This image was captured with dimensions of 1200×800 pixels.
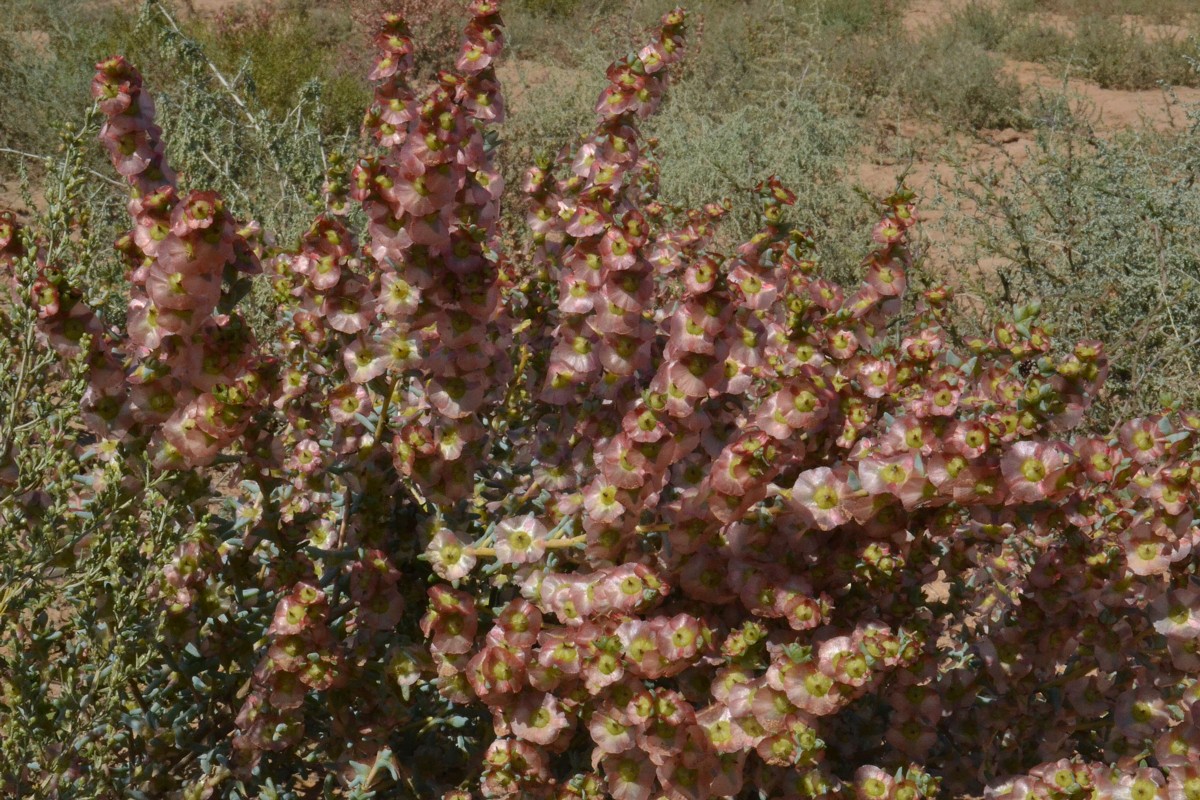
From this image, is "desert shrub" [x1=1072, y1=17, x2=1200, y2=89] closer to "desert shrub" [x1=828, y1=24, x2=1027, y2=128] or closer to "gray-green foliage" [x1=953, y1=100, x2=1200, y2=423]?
"desert shrub" [x1=828, y1=24, x2=1027, y2=128]

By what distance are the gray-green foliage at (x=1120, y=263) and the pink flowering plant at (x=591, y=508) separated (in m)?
2.24

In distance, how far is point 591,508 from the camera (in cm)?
162

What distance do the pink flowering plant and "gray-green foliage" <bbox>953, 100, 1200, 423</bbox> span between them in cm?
224

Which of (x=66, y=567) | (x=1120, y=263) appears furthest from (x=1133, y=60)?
(x=66, y=567)

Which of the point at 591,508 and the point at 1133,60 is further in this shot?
the point at 1133,60

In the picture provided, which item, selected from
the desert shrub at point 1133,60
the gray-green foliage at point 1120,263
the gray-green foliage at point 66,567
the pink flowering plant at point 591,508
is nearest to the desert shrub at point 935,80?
the desert shrub at point 1133,60

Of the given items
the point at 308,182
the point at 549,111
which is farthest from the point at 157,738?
the point at 549,111

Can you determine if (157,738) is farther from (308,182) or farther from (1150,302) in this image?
(1150,302)

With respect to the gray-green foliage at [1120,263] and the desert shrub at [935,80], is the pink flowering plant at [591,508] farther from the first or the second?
the desert shrub at [935,80]

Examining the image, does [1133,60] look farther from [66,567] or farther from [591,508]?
[66,567]

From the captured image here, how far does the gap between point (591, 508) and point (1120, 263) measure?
3555 mm

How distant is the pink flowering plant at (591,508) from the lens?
1.55m

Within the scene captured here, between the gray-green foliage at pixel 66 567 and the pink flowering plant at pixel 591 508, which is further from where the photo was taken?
the gray-green foliage at pixel 66 567

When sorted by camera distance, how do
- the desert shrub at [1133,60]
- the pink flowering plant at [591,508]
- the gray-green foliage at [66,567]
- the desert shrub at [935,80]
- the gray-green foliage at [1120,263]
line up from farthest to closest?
the desert shrub at [1133,60], the desert shrub at [935,80], the gray-green foliage at [1120,263], the gray-green foliage at [66,567], the pink flowering plant at [591,508]
